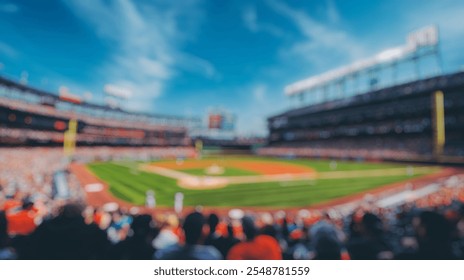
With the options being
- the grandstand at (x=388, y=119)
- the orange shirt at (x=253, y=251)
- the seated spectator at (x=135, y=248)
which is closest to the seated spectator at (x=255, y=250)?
the orange shirt at (x=253, y=251)

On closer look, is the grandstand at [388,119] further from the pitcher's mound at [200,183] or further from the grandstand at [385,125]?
the pitcher's mound at [200,183]

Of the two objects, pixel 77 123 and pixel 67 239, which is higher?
pixel 77 123

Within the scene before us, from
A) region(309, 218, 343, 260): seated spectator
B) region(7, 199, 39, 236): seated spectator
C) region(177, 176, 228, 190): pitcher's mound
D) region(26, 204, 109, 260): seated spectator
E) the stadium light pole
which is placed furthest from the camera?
the stadium light pole

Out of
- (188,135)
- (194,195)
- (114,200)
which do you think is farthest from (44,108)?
(194,195)

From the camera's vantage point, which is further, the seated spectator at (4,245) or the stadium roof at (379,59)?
the stadium roof at (379,59)

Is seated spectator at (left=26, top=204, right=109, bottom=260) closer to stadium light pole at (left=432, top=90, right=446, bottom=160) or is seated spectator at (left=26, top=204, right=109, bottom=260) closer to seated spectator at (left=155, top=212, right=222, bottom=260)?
seated spectator at (left=155, top=212, right=222, bottom=260)

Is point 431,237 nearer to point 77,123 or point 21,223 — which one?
point 21,223

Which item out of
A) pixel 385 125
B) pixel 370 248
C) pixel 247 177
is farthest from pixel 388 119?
pixel 370 248

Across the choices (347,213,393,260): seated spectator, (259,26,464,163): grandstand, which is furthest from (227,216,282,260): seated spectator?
(259,26,464,163): grandstand
